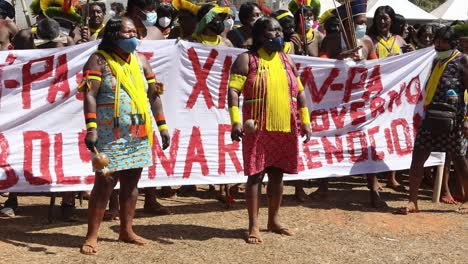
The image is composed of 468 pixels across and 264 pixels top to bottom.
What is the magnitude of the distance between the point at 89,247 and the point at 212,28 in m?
2.96

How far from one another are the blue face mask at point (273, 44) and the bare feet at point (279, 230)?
1.55m

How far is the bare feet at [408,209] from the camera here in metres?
7.34

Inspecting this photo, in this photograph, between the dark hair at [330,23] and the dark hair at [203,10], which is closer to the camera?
the dark hair at [203,10]

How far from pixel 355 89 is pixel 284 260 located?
10.1 feet

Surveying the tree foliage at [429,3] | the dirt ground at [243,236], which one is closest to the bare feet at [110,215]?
the dirt ground at [243,236]

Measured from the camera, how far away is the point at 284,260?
5.59 meters

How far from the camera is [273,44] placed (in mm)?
5973

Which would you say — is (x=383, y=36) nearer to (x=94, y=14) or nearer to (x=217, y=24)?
(x=217, y=24)

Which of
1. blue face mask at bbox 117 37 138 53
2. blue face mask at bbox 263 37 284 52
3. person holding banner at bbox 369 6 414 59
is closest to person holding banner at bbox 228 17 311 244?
blue face mask at bbox 263 37 284 52

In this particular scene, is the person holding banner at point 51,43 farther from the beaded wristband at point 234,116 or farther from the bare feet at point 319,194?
the bare feet at point 319,194

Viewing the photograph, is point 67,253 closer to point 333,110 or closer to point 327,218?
point 327,218

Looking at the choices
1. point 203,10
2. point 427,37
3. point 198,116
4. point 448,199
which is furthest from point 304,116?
point 427,37

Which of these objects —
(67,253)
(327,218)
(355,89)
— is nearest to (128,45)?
(67,253)

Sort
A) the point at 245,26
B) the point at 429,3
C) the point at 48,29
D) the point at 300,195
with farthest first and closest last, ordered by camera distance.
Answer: the point at 429,3
the point at 245,26
the point at 300,195
the point at 48,29
